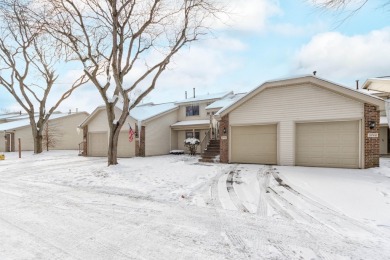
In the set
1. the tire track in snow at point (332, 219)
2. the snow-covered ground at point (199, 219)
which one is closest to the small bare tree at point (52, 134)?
the snow-covered ground at point (199, 219)

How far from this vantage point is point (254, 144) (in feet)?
44.2

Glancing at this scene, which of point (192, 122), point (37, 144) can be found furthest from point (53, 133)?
point (192, 122)

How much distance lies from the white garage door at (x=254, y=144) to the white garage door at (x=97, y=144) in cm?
1250

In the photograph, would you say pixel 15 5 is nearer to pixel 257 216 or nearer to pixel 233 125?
pixel 233 125

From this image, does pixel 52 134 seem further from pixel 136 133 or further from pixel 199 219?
pixel 199 219

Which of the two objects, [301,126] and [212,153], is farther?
[212,153]

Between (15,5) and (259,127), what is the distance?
51.2 feet

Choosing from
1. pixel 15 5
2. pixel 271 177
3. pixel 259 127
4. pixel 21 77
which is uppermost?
pixel 15 5

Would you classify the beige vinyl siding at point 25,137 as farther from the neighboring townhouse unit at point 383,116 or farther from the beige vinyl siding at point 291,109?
the neighboring townhouse unit at point 383,116

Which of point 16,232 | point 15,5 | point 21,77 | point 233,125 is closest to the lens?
point 16,232

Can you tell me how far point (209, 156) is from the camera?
591 inches

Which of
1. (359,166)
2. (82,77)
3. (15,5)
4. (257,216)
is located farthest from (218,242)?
(82,77)

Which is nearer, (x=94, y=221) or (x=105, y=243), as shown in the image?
(x=105, y=243)

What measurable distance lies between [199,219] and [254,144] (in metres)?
9.38
